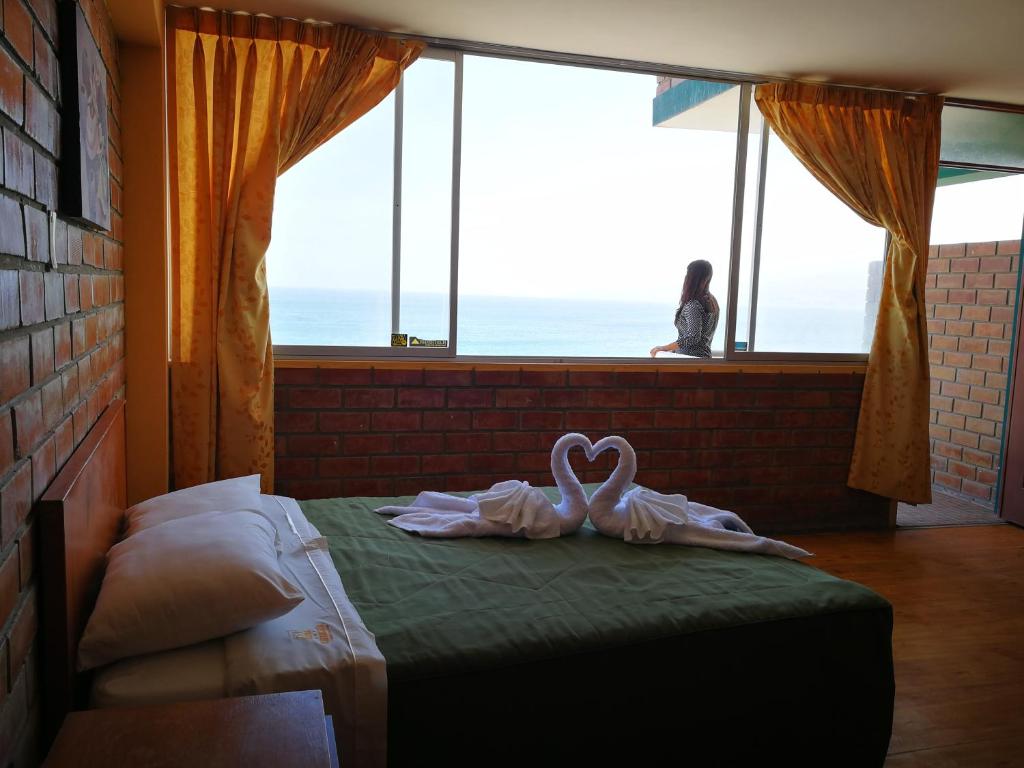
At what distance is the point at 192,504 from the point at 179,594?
0.54m

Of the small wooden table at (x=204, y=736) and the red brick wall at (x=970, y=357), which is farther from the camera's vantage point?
the red brick wall at (x=970, y=357)

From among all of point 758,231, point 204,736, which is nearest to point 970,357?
point 758,231

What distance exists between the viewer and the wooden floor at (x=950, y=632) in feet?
7.45

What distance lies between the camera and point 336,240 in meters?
3.51

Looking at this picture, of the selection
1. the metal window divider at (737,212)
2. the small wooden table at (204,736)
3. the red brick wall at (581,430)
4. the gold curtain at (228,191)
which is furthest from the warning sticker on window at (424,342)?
the small wooden table at (204,736)

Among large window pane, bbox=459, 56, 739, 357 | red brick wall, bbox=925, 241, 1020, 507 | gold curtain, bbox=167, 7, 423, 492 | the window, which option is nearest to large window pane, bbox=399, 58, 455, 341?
the window

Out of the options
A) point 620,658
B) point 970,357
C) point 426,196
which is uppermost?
point 426,196

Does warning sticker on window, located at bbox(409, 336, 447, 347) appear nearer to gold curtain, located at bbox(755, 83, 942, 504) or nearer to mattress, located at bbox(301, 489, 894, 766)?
mattress, located at bbox(301, 489, 894, 766)

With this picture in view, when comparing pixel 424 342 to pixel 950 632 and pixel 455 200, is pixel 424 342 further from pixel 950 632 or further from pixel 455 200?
pixel 950 632

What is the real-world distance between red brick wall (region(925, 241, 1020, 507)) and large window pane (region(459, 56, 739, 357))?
2036 mm

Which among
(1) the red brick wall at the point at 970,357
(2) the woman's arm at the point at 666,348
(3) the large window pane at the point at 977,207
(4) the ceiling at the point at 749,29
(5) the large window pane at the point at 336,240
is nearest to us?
(4) the ceiling at the point at 749,29

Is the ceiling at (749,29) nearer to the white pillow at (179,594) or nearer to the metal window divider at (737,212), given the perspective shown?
the metal window divider at (737,212)

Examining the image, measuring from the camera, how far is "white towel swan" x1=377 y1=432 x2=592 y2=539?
232 cm

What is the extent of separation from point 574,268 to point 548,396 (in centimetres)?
68
